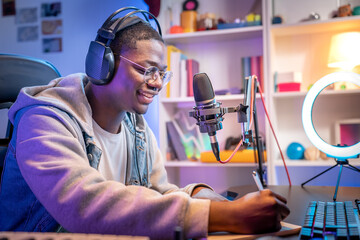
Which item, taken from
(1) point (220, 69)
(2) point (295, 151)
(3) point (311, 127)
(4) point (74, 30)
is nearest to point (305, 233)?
(3) point (311, 127)

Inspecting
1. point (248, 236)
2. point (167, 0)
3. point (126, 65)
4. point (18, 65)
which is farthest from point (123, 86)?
point (167, 0)

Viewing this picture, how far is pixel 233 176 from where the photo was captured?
265 cm

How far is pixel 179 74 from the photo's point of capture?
2.48 metres

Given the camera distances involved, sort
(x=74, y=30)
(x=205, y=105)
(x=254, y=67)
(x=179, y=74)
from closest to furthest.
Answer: (x=205, y=105) < (x=254, y=67) < (x=179, y=74) < (x=74, y=30)

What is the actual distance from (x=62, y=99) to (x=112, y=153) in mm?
305

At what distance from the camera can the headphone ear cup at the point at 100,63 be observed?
1.12m

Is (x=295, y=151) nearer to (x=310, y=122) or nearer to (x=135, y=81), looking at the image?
(x=310, y=122)

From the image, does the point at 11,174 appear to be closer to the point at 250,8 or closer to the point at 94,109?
the point at 94,109

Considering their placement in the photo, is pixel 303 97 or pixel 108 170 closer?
pixel 108 170

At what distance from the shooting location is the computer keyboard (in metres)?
0.69

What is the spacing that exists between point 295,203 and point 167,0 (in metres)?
1.94

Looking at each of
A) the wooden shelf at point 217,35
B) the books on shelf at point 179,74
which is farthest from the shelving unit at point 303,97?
the books on shelf at point 179,74

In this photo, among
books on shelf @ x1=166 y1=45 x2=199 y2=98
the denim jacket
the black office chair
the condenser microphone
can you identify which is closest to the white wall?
books on shelf @ x1=166 y1=45 x2=199 y2=98

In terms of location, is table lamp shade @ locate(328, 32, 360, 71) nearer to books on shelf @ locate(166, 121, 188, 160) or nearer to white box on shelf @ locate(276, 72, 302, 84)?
white box on shelf @ locate(276, 72, 302, 84)
